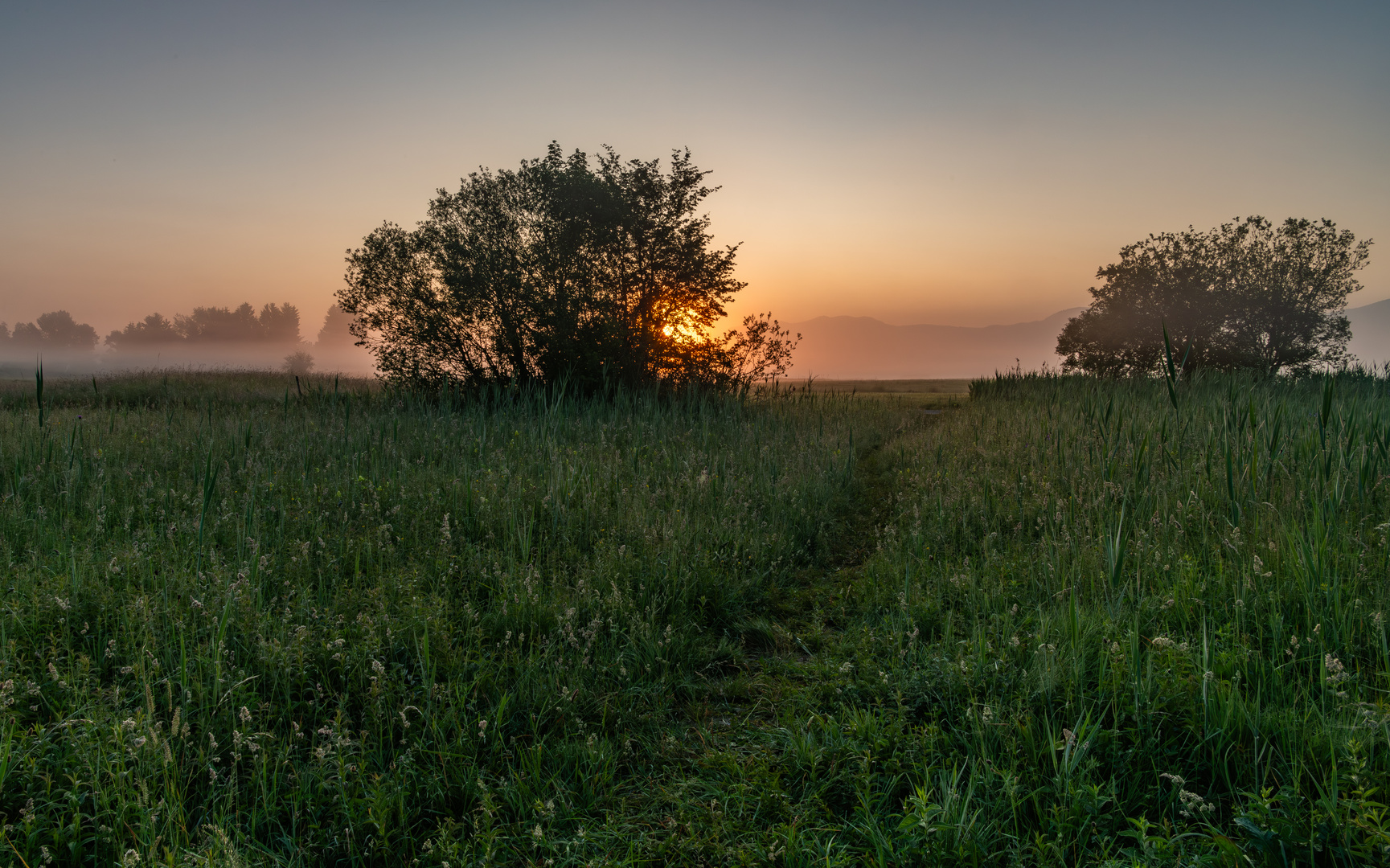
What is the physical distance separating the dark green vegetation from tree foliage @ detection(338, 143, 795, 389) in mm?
11151

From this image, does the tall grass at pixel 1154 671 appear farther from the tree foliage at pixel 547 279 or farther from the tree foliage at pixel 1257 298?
Answer: the tree foliage at pixel 1257 298

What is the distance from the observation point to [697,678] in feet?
12.6

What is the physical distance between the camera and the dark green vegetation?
7.56 ft

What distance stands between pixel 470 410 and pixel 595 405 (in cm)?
259

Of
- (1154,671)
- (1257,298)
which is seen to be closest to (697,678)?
(1154,671)

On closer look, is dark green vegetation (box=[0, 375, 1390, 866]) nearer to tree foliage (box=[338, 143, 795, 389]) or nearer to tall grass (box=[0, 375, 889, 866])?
tall grass (box=[0, 375, 889, 866])

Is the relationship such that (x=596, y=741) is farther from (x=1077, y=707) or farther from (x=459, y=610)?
(x=1077, y=707)

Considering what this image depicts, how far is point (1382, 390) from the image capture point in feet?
43.3

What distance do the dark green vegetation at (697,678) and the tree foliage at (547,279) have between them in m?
11.2

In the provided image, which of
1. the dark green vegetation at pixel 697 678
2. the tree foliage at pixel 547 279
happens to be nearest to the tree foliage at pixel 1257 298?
the tree foliage at pixel 547 279

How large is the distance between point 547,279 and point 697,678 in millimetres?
14996

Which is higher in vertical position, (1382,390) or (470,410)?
(1382,390)

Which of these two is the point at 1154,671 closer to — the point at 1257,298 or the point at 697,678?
the point at 697,678

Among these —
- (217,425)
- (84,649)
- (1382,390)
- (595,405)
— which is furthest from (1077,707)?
(1382,390)
